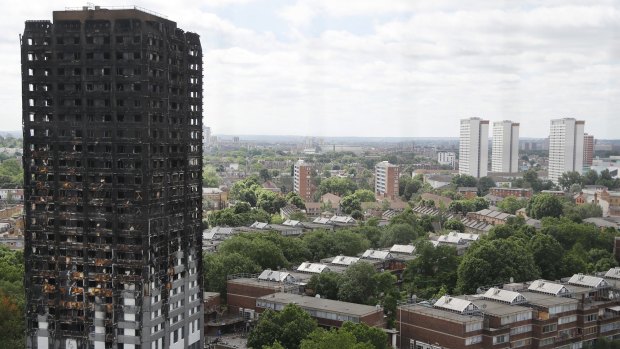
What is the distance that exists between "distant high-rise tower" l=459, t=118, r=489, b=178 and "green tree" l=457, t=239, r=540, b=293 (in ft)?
329

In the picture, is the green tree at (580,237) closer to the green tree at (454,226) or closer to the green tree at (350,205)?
the green tree at (454,226)

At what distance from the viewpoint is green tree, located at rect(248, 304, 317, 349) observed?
94.3 ft

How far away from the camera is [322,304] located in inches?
1303

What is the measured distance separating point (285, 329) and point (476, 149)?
11752cm

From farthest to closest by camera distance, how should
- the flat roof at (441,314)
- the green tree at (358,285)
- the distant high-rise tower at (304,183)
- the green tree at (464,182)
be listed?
the green tree at (464,182) → the distant high-rise tower at (304,183) → the green tree at (358,285) → the flat roof at (441,314)

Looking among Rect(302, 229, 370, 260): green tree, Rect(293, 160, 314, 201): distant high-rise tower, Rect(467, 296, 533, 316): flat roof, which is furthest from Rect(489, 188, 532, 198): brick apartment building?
Rect(467, 296, 533, 316): flat roof

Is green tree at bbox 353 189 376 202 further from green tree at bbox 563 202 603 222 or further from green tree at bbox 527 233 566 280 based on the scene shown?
green tree at bbox 527 233 566 280

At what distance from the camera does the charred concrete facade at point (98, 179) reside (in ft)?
85.1

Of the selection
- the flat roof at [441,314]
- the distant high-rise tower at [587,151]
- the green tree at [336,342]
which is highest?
the distant high-rise tower at [587,151]

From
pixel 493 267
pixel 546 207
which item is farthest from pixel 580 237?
pixel 546 207

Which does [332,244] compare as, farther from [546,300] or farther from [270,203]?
[270,203]

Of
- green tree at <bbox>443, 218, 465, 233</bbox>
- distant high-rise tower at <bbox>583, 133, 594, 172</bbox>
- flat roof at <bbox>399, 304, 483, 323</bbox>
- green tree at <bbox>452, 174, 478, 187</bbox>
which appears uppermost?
distant high-rise tower at <bbox>583, 133, 594, 172</bbox>

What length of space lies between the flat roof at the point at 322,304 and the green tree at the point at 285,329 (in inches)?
99.1

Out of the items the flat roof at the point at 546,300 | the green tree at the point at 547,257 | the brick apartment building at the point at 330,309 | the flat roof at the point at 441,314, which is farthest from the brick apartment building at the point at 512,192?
the flat roof at the point at 441,314
